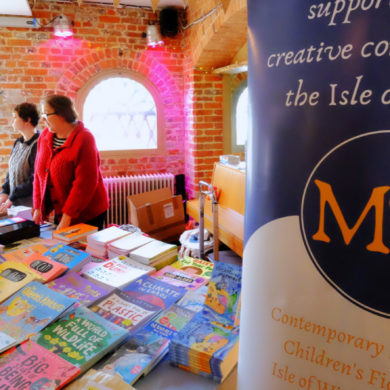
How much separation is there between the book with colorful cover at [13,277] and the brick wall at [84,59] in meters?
3.32

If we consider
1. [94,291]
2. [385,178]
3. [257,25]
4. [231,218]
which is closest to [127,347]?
[94,291]

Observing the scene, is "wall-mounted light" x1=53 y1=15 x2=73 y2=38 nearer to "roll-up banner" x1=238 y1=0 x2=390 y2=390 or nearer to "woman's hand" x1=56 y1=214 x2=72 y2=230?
"woman's hand" x1=56 y1=214 x2=72 y2=230

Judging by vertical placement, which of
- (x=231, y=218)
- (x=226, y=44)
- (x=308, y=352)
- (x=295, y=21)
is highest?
(x=226, y=44)

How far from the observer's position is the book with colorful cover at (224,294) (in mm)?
1413

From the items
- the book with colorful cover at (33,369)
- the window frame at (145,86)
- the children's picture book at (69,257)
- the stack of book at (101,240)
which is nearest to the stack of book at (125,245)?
the stack of book at (101,240)

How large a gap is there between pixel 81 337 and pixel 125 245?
799mm

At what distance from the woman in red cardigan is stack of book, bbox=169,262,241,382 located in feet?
5.03

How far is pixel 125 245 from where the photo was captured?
2.08 meters

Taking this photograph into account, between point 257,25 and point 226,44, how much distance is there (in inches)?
143

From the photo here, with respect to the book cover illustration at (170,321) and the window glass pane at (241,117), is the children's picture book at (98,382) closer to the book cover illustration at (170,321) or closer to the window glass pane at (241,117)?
the book cover illustration at (170,321)

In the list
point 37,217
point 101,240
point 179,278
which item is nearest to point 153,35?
point 37,217

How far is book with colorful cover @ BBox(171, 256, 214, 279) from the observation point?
1894 mm

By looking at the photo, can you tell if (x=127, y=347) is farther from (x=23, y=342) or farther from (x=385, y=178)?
(x=385, y=178)

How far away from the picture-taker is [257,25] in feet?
3.37
